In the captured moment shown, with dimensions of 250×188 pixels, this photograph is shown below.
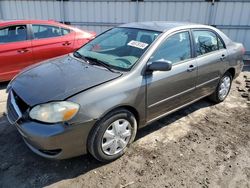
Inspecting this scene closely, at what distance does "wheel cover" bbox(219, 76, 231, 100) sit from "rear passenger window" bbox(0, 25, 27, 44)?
4146mm

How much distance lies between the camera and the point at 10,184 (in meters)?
2.62

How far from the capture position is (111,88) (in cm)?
272

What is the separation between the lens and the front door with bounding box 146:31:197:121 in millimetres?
3160

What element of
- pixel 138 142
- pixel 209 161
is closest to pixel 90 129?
pixel 138 142

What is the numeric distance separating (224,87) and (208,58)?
39.6 inches

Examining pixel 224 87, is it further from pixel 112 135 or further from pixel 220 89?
pixel 112 135

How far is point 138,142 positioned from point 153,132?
36cm

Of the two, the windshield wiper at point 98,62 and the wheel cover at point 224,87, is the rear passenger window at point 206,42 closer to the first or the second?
the wheel cover at point 224,87

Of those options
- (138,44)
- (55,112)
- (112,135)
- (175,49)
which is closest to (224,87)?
(175,49)

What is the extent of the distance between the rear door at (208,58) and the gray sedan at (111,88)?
0.02 metres

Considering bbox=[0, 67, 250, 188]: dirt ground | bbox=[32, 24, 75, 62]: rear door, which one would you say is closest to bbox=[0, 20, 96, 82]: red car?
bbox=[32, 24, 75, 62]: rear door

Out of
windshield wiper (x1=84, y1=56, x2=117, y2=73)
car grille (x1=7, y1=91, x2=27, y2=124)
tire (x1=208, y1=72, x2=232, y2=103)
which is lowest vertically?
tire (x1=208, y1=72, x2=232, y2=103)

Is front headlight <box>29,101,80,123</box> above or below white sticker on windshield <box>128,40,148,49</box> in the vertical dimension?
below

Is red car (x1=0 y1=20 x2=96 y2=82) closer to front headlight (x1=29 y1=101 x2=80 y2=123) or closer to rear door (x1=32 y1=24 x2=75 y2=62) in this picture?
rear door (x1=32 y1=24 x2=75 y2=62)
